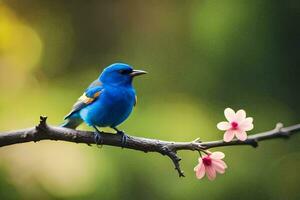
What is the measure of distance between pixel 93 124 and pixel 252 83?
869mm

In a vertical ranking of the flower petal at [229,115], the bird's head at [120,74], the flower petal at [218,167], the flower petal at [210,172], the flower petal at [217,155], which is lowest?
the flower petal at [210,172]

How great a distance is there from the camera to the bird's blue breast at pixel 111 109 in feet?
4.90

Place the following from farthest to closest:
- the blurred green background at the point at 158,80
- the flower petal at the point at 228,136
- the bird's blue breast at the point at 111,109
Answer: the blurred green background at the point at 158,80
the bird's blue breast at the point at 111,109
the flower petal at the point at 228,136

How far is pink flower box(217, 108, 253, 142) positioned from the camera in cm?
110

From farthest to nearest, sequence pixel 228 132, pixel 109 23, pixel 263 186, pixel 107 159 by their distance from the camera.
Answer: pixel 109 23 → pixel 263 186 → pixel 107 159 → pixel 228 132

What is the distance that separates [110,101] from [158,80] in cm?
76

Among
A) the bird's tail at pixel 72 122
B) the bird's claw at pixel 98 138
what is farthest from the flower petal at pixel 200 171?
the bird's tail at pixel 72 122

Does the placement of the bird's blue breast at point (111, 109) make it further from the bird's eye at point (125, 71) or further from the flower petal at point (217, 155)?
the flower petal at point (217, 155)

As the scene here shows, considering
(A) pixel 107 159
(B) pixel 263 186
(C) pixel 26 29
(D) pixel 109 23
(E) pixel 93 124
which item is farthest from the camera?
(D) pixel 109 23

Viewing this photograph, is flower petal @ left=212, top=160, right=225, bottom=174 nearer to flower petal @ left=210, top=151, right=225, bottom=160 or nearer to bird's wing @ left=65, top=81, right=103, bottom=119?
flower petal @ left=210, top=151, right=225, bottom=160

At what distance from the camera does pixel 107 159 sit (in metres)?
1.92

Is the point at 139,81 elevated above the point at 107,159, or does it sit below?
above

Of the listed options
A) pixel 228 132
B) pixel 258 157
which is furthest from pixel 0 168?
pixel 228 132

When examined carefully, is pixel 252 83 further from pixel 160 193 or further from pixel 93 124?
pixel 93 124
